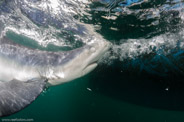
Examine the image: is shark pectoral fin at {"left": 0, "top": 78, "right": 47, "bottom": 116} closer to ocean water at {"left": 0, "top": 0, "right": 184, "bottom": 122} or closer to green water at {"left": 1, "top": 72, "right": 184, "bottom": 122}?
ocean water at {"left": 0, "top": 0, "right": 184, "bottom": 122}

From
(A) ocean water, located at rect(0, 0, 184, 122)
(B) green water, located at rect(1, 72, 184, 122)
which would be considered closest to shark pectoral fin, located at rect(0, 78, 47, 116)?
(A) ocean water, located at rect(0, 0, 184, 122)

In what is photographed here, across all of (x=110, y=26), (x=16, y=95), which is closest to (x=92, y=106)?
(x=110, y=26)

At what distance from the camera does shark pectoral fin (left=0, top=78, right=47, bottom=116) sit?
3.97 m

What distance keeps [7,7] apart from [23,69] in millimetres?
3061

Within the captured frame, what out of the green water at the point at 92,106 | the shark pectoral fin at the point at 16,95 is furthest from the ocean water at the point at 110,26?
the green water at the point at 92,106

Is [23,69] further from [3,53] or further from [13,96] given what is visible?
[13,96]

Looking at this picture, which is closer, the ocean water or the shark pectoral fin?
the shark pectoral fin

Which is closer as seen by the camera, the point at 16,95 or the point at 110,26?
the point at 16,95

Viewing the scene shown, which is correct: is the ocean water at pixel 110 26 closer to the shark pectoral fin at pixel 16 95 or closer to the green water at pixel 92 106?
the shark pectoral fin at pixel 16 95

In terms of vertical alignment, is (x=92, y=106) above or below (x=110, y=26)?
below

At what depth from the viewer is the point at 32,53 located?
654 cm

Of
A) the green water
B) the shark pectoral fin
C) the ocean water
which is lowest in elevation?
the green water

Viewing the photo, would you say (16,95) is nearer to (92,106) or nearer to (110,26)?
(110,26)

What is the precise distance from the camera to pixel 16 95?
14.6 ft
